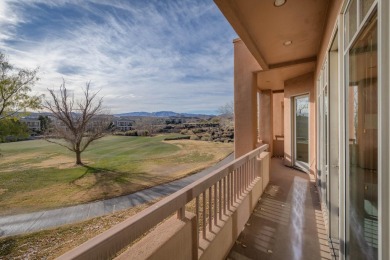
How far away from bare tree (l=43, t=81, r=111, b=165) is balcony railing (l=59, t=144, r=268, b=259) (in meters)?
13.1

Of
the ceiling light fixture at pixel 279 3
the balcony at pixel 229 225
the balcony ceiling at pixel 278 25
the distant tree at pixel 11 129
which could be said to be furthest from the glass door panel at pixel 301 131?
the distant tree at pixel 11 129

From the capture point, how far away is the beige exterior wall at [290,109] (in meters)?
5.11

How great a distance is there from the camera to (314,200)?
153 inches

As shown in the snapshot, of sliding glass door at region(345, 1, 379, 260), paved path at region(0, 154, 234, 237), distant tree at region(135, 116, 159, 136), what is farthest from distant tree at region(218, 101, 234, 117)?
sliding glass door at region(345, 1, 379, 260)

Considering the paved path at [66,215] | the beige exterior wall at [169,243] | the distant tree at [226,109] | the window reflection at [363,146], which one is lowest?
the paved path at [66,215]

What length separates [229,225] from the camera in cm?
233

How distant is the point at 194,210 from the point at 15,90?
1351 centimetres

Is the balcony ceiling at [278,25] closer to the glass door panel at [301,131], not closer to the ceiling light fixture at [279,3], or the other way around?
the ceiling light fixture at [279,3]

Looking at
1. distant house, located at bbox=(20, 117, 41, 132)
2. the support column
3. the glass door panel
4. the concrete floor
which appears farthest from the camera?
distant house, located at bbox=(20, 117, 41, 132)

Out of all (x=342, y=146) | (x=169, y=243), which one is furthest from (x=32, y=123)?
(x=342, y=146)

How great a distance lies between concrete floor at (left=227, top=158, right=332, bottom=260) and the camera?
2338 mm

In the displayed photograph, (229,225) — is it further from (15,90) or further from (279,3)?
(15,90)
